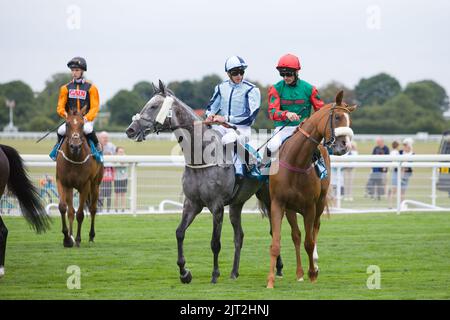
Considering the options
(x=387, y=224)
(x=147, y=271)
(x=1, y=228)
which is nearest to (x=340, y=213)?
(x=387, y=224)

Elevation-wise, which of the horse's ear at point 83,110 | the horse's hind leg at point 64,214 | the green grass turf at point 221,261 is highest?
the horse's ear at point 83,110

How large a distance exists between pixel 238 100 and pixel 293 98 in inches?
22.6

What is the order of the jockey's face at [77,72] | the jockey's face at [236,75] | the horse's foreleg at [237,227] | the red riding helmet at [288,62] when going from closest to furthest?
the red riding helmet at [288,62] → the jockey's face at [236,75] → the horse's foreleg at [237,227] → the jockey's face at [77,72]

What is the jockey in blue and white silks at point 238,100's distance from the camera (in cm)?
878

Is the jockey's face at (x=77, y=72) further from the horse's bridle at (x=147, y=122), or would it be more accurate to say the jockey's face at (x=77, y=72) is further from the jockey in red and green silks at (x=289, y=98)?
the jockey in red and green silks at (x=289, y=98)

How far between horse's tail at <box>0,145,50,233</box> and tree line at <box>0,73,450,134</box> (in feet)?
120

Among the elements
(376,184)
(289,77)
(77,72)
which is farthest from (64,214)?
(376,184)

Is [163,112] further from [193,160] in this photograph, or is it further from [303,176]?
[303,176]

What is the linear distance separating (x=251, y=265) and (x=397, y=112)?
153 ft

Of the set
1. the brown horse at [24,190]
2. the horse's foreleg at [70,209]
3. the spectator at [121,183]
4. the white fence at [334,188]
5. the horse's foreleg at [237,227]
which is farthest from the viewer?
the spectator at [121,183]

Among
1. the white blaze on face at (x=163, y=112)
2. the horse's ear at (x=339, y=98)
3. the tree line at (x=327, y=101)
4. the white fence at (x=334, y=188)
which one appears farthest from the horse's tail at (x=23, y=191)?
the tree line at (x=327, y=101)

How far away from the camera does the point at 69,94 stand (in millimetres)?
11680

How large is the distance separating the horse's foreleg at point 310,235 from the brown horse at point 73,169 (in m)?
3.87

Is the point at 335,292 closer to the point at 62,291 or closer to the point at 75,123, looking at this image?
the point at 62,291
